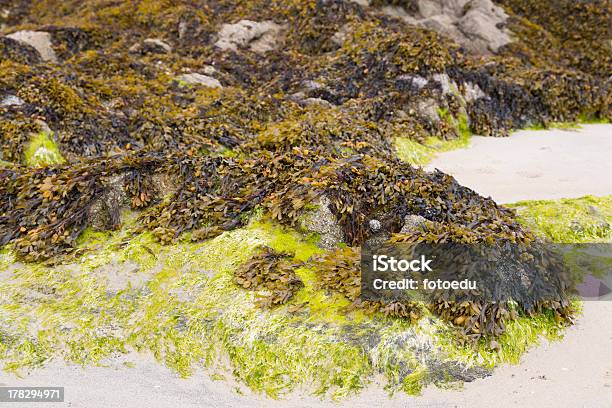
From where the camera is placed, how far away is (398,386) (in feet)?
11.5

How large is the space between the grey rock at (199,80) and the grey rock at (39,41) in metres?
3.52

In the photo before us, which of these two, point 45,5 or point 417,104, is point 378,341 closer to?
point 417,104

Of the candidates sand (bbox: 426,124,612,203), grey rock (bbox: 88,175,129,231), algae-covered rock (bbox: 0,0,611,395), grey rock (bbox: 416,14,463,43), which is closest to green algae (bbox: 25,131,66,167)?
algae-covered rock (bbox: 0,0,611,395)

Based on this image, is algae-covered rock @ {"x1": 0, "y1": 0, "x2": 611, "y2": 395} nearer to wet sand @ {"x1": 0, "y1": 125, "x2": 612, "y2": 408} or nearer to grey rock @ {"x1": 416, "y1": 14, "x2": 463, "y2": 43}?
wet sand @ {"x1": 0, "y1": 125, "x2": 612, "y2": 408}

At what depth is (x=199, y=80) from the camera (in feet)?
33.9

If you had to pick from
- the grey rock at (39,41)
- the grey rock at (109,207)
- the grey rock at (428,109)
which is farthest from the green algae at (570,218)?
the grey rock at (39,41)

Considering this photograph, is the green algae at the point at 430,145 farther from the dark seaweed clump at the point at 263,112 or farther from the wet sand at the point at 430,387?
the wet sand at the point at 430,387

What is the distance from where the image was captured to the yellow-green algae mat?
11.9ft

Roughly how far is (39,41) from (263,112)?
648 centimetres

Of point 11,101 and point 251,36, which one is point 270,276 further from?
point 251,36

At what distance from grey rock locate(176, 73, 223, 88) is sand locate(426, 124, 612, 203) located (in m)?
4.74

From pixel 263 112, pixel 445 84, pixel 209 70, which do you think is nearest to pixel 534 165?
pixel 445 84

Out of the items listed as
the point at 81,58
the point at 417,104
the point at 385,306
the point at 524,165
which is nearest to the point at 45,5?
the point at 81,58

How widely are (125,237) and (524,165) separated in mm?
5477
